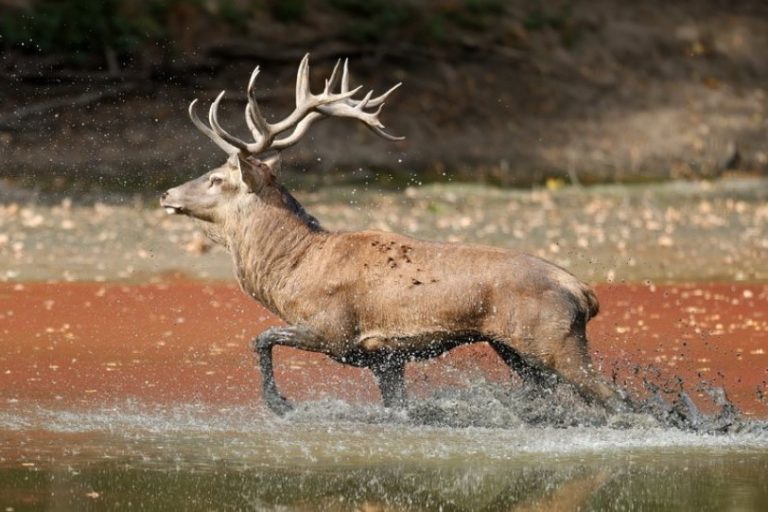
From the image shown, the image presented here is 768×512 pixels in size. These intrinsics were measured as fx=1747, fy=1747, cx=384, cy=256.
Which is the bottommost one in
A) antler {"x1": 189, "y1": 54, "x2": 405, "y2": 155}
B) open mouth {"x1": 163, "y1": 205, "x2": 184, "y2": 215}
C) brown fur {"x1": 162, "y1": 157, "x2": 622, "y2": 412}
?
brown fur {"x1": 162, "y1": 157, "x2": 622, "y2": 412}

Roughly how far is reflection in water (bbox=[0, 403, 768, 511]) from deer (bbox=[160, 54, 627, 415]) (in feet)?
1.24

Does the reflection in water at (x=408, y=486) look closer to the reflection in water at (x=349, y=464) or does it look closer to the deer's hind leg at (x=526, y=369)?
the reflection in water at (x=349, y=464)

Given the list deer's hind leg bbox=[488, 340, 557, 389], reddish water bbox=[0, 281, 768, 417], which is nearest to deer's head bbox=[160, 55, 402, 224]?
reddish water bbox=[0, 281, 768, 417]

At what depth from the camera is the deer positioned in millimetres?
9562

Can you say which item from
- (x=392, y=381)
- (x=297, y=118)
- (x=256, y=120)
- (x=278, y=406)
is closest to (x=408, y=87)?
(x=297, y=118)

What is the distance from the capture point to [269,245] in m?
10.3

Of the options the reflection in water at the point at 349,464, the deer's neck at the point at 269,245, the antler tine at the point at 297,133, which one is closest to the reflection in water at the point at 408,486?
the reflection in water at the point at 349,464

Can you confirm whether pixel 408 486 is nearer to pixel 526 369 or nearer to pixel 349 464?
pixel 349 464

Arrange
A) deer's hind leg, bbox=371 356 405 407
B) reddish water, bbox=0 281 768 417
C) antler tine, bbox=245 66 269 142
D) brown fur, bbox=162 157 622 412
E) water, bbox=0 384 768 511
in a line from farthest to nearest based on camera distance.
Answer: reddish water, bbox=0 281 768 417 → antler tine, bbox=245 66 269 142 → deer's hind leg, bbox=371 356 405 407 → brown fur, bbox=162 157 622 412 → water, bbox=0 384 768 511

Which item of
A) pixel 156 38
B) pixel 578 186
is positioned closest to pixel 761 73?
pixel 578 186

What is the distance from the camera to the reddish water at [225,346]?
11000mm

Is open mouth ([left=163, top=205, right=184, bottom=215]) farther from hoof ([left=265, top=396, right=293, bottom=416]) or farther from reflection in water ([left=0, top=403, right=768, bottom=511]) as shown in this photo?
hoof ([left=265, top=396, right=293, bottom=416])

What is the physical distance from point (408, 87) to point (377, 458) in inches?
537

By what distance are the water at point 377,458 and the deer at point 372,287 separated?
9.5 inches
